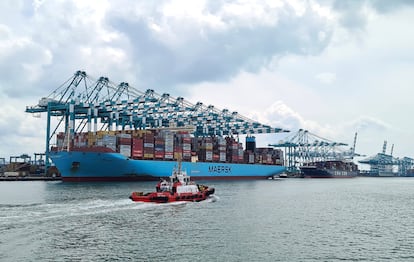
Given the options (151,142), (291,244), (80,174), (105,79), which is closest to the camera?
(291,244)

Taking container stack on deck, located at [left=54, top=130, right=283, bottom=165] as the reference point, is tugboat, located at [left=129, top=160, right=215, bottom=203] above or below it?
below

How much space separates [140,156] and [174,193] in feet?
132

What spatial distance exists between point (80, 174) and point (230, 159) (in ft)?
135

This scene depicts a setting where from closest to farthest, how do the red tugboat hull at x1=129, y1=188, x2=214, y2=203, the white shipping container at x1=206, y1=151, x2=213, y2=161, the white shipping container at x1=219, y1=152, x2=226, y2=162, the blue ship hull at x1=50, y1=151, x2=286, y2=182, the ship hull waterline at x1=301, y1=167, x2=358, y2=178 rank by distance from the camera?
1. the red tugboat hull at x1=129, y1=188, x2=214, y2=203
2. the blue ship hull at x1=50, y1=151, x2=286, y2=182
3. the white shipping container at x1=206, y1=151, x2=213, y2=161
4. the white shipping container at x1=219, y1=152, x2=226, y2=162
5. the ship hull waterline at x1=301, y1=167, x2=358, y2=178

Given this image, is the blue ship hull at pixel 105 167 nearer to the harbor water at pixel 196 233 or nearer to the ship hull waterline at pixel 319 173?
the harbor water at pixel 196 233

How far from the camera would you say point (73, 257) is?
790 inches

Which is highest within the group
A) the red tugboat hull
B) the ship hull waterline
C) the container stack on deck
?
the container stack on deck

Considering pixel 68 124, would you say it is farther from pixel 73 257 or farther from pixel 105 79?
pixel 73 257

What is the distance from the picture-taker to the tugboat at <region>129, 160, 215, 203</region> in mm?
40250

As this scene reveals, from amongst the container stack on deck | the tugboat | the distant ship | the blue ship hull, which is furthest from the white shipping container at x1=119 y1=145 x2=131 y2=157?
the distant ship

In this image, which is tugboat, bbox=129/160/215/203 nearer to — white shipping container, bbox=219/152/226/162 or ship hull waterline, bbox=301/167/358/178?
white shipping container, bbox=219/152/226/162

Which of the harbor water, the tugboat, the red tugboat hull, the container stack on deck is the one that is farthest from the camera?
the container stack on deck

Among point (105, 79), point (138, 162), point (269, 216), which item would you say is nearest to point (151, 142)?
point (138, 162)

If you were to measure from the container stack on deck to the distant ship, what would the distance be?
62948mm
